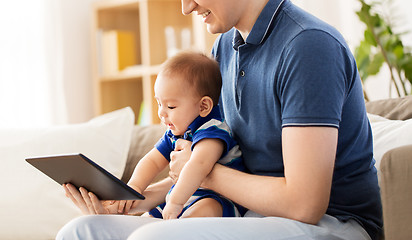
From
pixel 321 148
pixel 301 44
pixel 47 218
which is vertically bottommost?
pixel 47 218

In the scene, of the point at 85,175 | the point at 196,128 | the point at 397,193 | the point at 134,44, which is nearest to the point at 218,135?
the point at 196,128

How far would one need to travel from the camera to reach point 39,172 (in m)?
1.78

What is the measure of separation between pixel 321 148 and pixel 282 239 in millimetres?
195

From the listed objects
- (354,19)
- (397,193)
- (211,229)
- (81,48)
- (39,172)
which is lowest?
(39,172)

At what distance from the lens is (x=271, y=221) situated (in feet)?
3.48

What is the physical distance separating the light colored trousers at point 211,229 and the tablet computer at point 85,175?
7 centimetres

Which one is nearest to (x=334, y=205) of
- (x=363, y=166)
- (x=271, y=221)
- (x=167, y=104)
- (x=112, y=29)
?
(x=363, y=166)

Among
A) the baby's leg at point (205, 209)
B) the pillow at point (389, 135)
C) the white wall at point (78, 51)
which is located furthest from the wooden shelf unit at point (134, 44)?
the baby's leg at point (205, 209)

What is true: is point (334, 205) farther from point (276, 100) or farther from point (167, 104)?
point (167, 104)

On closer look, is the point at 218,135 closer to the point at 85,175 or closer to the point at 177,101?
the point at 177,101

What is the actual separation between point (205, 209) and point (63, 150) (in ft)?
2.58

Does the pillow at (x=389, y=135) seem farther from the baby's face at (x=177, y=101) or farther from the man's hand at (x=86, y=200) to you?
the man's hand at (x=86, y=200)

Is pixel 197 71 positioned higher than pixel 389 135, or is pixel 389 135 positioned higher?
pixel 197 71

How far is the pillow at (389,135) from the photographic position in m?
1.45
